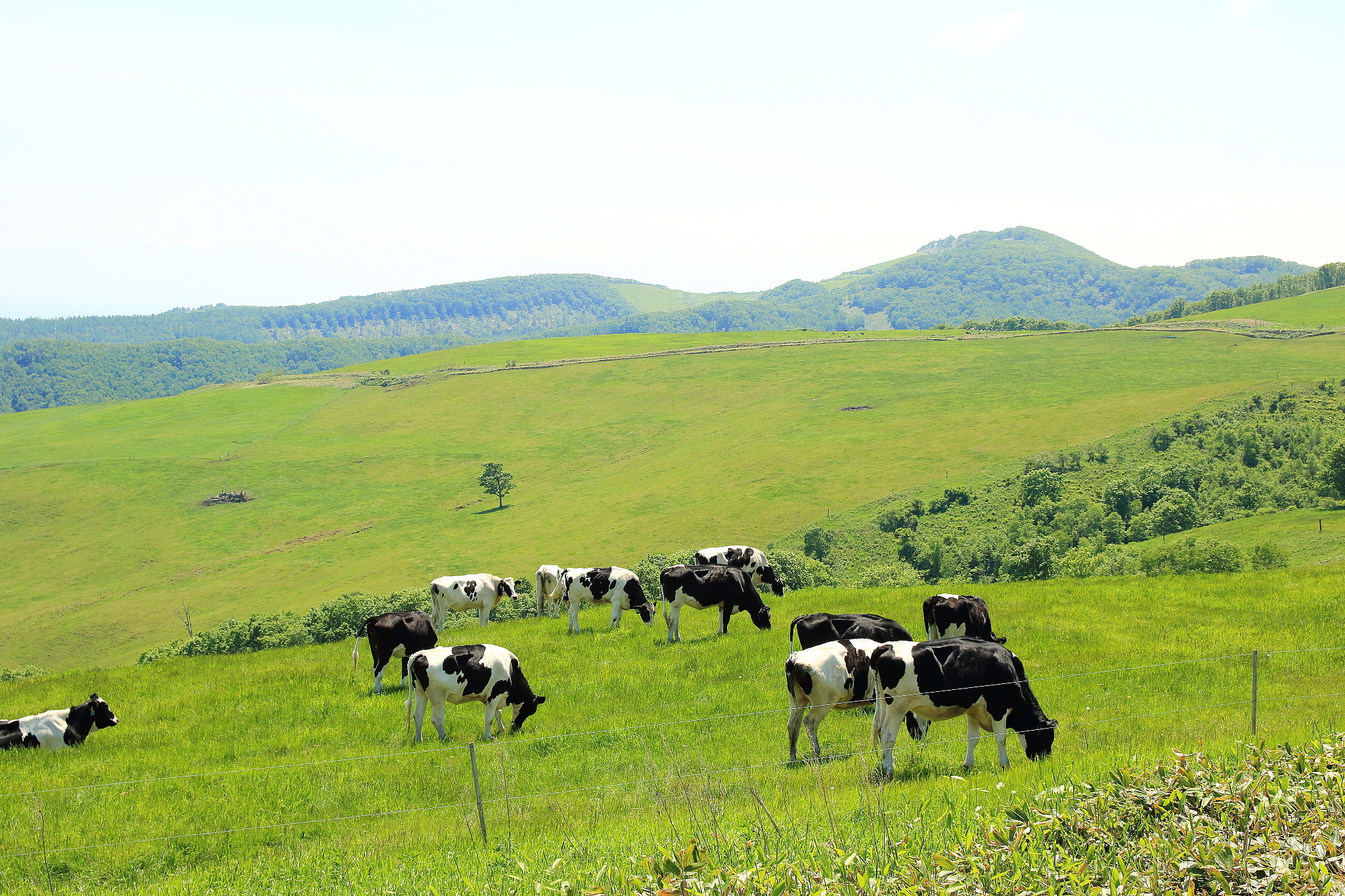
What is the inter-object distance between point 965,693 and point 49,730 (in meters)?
17.2

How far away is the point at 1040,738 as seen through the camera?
518 inches

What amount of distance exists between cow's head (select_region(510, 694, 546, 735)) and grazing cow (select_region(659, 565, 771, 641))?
22.9 feet

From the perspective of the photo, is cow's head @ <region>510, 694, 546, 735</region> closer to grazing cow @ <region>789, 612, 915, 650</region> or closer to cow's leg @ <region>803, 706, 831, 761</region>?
grazing cow @ <region>789, 612, 915, 650</region>

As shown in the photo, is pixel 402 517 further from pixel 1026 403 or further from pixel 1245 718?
pixel 1245 718

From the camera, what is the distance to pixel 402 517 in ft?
444

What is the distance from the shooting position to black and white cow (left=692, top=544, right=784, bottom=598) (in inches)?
1203

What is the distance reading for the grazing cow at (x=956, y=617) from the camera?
66.3 feet

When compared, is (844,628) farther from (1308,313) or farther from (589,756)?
(1308,313)

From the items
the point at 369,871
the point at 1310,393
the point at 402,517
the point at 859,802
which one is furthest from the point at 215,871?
the point at 1310,393

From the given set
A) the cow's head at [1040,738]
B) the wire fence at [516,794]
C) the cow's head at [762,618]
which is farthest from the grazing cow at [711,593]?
the cow's head at [1040,738]

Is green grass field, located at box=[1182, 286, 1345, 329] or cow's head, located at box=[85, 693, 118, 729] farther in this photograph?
green grass field, located at box=[1182, 286, 1345, 329]

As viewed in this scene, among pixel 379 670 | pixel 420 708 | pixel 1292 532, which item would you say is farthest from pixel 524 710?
pixel 1292 532

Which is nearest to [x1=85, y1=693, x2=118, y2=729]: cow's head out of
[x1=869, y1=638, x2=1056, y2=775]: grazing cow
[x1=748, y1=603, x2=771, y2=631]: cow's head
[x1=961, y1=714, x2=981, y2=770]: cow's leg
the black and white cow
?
[x1=748, y1=603, x2=771, y2=631]: cow's head

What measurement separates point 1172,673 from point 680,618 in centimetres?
1349
